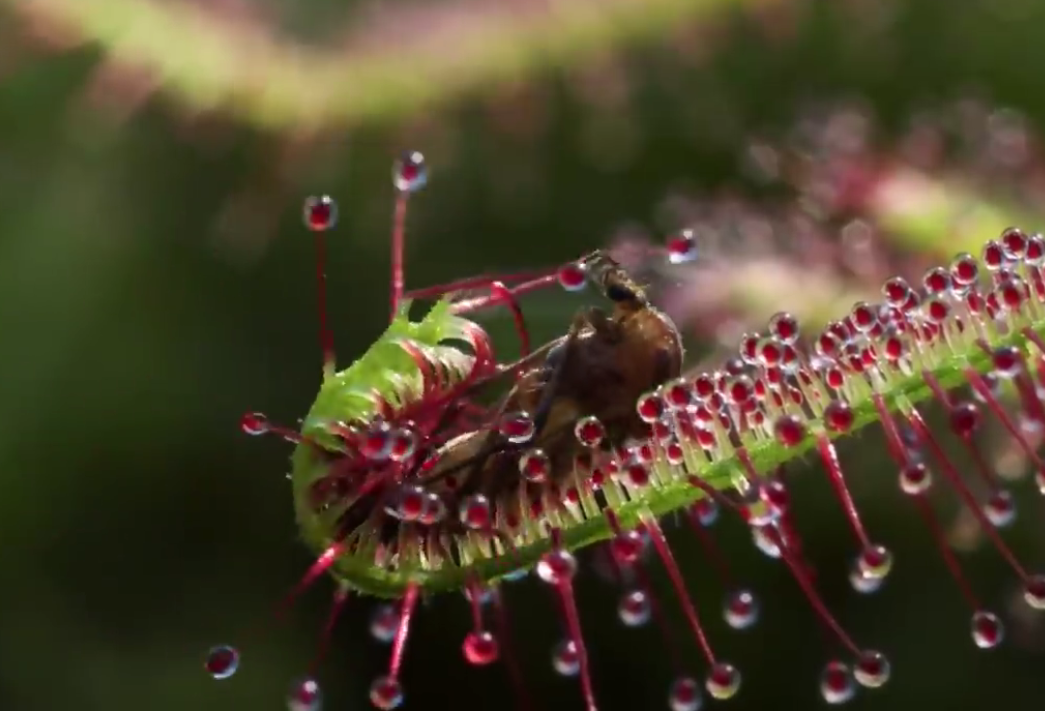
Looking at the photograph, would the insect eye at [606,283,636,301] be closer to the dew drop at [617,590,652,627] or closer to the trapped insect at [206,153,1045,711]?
the trapped insect at [206,153,1045,711]

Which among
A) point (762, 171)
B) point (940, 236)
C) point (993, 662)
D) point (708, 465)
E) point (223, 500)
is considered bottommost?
point (708, 465)

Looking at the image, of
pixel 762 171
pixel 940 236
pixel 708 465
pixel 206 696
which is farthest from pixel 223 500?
pixel 708 465

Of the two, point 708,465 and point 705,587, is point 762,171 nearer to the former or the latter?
point 705,587

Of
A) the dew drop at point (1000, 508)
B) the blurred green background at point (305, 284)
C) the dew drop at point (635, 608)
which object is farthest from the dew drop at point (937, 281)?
the blurred green background at point (305, 284)

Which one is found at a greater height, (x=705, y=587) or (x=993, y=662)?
(x=705, y=587)

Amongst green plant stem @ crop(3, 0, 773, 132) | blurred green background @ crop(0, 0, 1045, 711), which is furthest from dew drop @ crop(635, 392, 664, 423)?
green plant stem @ crop(3, 0, 773, 132)

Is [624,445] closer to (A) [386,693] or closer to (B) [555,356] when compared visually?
(B) [555,356]

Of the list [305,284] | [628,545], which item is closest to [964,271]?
[628,545]
